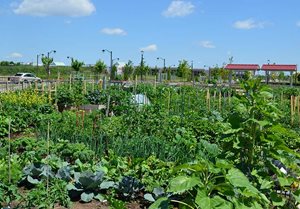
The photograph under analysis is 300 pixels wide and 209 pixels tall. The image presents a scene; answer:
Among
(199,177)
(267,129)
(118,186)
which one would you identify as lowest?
(118,186)

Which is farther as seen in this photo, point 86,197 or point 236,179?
point 86,197

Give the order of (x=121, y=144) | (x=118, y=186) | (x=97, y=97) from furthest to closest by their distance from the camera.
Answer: (x=97, y=97)
(x=121, y=144)
(x=118, y=186)

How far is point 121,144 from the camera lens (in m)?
6.53

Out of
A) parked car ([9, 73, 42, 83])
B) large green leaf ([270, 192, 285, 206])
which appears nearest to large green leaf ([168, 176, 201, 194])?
large green leaf ([270, 192, 285, 206])

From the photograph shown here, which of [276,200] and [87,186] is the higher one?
[276,200]

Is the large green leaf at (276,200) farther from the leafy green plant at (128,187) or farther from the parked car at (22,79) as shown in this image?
the parked car at (22,79)

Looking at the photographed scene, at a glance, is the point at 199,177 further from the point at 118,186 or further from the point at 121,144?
the point at 121,144

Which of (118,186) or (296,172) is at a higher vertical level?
(296,172)

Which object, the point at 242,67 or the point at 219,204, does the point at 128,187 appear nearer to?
the point at 219,204

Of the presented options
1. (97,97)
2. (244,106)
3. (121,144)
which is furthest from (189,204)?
(97,97)

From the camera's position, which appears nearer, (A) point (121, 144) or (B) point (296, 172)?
(B) point (296, 172)

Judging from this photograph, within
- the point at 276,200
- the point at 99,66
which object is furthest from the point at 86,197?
the point at 99,66

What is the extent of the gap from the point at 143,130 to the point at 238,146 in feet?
17.0

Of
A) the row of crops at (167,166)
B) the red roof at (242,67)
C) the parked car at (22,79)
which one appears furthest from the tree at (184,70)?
the row of crops at (167,166)
